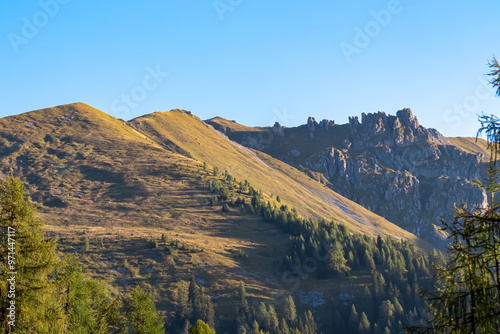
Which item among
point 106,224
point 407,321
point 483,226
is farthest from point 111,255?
point 483,226

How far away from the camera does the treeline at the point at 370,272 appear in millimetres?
142250

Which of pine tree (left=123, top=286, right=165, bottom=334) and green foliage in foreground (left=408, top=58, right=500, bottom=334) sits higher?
green foliage in foreground (left=408, top=58, right=500, bottom=334)

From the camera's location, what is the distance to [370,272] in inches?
6816

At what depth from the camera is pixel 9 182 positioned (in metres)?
20.8

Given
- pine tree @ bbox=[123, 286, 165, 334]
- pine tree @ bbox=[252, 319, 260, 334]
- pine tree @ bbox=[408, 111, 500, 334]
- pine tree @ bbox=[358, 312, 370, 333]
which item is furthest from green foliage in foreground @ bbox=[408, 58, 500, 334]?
pine tree @ bbox=[358, 312, 370, 333]

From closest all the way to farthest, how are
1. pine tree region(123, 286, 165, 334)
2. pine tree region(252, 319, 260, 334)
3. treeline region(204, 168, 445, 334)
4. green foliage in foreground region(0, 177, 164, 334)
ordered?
green foliage in foreground region(0, 177, 164, 334), pine tree region(123, 286, 165, 334), pine tree region(252, 319, 260, 334), treeline region(204, 168, 445, 334)

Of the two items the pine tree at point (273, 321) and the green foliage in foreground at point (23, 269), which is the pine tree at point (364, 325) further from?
the green foliage in foreground at point (23, 269)

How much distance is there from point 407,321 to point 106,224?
431 ft

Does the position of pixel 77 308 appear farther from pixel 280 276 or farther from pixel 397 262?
pixel 397 262

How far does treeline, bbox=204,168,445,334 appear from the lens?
142 m

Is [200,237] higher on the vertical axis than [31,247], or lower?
lower

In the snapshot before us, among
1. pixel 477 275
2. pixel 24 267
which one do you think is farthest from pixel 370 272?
pixel 477 275

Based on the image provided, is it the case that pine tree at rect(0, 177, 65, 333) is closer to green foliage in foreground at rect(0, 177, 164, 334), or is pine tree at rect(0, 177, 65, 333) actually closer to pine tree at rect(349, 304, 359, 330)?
green foliage in foreground at rect(0, 177, 164, 334)

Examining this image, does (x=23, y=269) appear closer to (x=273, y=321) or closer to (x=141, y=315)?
(x=141, y=315)
